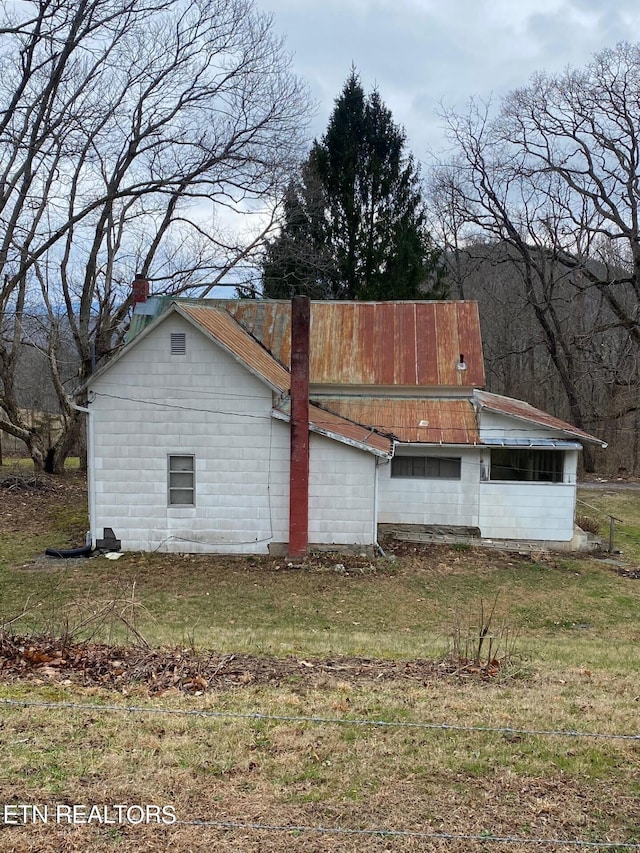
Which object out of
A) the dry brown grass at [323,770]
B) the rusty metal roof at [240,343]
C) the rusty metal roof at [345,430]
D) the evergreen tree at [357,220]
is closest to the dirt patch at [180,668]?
the dry brown grass at [323,770]

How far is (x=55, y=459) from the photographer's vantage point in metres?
26.7

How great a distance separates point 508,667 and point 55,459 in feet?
79.9

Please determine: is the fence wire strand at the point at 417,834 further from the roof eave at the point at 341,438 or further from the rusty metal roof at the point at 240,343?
the rusty metal roof at the point at 240,343

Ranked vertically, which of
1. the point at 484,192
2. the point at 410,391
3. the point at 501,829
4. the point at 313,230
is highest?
the point at 484,192

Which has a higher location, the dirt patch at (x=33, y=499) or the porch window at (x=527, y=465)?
the porch window at (x=527, y=465)

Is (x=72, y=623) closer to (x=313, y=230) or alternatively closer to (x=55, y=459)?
(x=55, y=459)

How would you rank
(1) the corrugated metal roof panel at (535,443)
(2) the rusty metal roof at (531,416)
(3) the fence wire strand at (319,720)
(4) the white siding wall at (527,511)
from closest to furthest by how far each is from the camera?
1. (3) the fence wire strand at (319,720)
2. (1) the corrugated metal roof panel at (535,443)
3. (2) the rusty metal roof at (531,416)
4. (4) the white siding wall at (527,511)

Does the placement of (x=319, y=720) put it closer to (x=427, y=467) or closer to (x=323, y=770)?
(x=323, y=770)

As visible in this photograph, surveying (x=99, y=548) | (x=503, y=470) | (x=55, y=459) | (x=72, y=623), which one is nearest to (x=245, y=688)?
(x=72, y=623)

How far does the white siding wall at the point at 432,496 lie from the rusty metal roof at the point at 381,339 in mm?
2505

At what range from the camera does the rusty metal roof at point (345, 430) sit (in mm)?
14305

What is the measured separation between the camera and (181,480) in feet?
48.2

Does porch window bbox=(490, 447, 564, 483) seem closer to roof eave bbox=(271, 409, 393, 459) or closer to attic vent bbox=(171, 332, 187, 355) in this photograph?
roof eave bbox=(271, 409, 393, 459)

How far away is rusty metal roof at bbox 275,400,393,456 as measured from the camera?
563 inches
